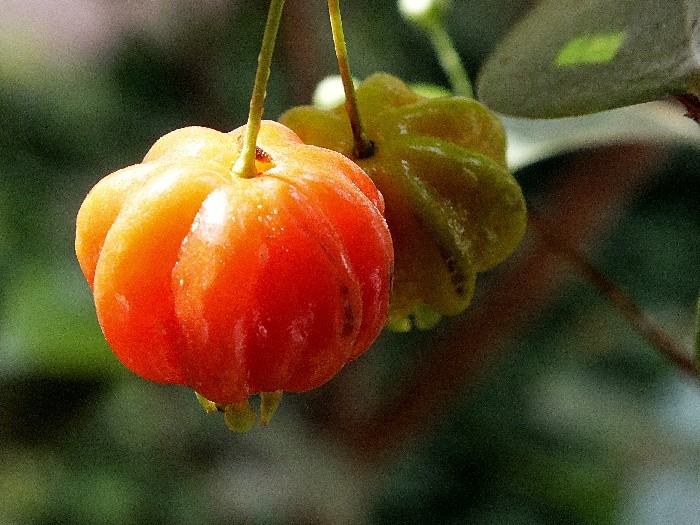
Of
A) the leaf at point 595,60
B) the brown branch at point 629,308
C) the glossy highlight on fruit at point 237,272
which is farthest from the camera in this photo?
the brown branch at point 629,308

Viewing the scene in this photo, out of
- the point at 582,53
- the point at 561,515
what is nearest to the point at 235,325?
the point at 582,53

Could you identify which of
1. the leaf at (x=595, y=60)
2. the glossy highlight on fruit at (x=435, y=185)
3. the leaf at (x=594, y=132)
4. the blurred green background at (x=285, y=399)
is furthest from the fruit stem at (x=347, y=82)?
the blurred green background at (x=285, y=399)

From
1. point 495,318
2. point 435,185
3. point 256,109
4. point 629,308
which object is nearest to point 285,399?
Result: point 495,318

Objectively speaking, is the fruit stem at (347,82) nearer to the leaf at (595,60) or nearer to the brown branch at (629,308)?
the leaf at (595,60)

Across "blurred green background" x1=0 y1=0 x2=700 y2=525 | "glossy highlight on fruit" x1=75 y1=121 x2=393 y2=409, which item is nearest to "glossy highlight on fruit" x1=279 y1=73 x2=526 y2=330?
"glossy highlight on fruit" x1=75 y1=121 x2=393 y2=409

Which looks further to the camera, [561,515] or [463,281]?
[561,515]

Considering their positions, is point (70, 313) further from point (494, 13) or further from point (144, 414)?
point (494, 13)

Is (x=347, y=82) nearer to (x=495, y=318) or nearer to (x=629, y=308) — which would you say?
(x=629, y=308)
